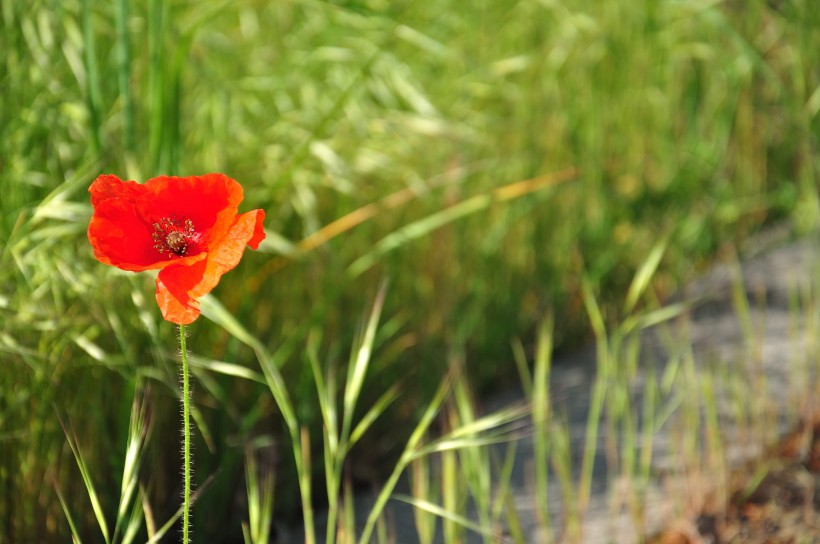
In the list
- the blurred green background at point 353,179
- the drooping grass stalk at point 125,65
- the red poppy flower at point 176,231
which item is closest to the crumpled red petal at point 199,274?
the red poppy flower at point 176,231

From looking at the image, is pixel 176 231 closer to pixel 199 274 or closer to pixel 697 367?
pixel 199 274

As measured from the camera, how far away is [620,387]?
168cm

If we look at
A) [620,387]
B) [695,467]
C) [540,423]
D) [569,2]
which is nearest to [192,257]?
[540,423]

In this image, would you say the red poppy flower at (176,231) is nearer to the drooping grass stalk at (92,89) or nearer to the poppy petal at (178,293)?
the poppy petal at (178,293)

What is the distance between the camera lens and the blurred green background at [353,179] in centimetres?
161

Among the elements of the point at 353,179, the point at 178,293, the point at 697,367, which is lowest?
the point at 697,367

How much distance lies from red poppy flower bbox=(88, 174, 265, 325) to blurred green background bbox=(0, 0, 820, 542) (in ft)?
1.10

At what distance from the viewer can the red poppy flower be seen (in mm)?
890

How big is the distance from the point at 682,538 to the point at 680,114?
1.61 metres

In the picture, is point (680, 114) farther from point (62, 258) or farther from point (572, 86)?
point (62, 258)

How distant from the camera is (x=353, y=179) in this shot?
218 cm

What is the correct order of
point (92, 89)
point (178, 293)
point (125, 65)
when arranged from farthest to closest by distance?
point (125, 65) < point (92, 89) < point (178, 293)

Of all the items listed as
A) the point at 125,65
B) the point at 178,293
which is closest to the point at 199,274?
the point at 178,293

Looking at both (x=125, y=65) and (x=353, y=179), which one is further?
(x=353, y=179)
